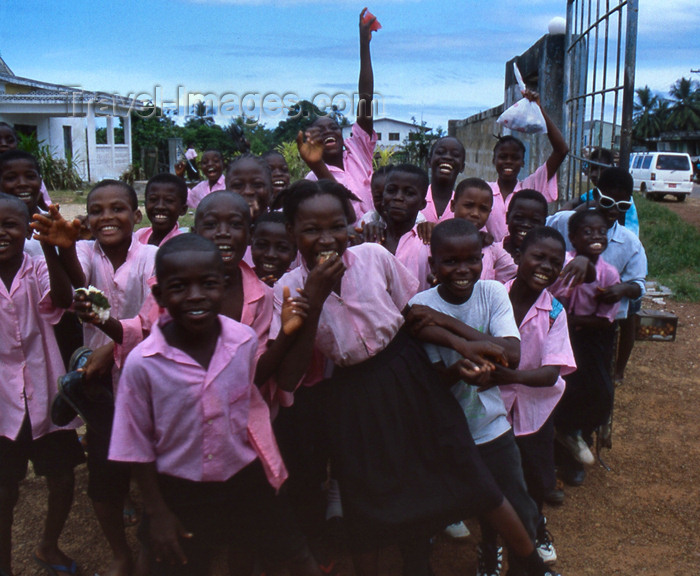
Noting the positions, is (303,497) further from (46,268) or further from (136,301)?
(46,268)

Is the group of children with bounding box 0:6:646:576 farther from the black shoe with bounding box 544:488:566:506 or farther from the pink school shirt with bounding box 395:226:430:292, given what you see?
the black shoe with bounding box 544:488:566:506

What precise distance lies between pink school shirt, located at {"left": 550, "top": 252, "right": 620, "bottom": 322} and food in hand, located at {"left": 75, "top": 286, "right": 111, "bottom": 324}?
2216 mm

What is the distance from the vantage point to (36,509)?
3.31 m

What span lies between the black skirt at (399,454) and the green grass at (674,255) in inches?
267

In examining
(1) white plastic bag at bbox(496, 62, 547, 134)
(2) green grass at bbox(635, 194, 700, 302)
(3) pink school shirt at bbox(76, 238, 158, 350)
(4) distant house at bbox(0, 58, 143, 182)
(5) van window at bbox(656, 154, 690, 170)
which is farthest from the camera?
(5) van window at bbox(656, 154, 690, 170)

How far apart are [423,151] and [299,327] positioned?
13.5 meters

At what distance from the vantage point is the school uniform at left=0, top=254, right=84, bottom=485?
8.23ft

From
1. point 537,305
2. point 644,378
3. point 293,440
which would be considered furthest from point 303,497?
point 644,378

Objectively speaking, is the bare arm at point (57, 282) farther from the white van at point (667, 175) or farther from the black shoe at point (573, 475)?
the white van at point (667, 175)

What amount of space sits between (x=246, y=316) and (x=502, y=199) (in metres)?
2.12

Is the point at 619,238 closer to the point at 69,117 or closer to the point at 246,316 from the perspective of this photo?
the point at 246,316

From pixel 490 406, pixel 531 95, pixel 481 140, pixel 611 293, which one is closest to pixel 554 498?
pixel 611 293

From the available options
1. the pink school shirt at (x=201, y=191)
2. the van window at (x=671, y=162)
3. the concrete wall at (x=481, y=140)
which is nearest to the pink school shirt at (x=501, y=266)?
the pink school shirt at (x=201, y=191)

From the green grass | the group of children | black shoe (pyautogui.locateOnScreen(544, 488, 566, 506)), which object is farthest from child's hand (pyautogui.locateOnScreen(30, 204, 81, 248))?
the green grass
